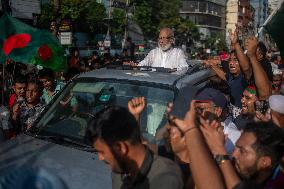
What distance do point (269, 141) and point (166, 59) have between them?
4013 millimetres

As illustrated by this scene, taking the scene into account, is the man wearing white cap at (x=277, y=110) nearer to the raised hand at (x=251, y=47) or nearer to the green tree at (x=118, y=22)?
the raised hand at (x=251, y=47)

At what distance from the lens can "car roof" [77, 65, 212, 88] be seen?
424 centimetres

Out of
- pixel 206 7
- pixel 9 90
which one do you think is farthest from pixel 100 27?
pixel 206 7

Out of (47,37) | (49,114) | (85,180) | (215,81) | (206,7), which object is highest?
(206,7)

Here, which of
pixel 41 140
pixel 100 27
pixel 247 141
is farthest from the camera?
pixel 100 27

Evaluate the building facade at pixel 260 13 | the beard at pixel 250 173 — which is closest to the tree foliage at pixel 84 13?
the building facade at pixel 260 13

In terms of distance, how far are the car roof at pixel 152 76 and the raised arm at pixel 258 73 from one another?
0.72m

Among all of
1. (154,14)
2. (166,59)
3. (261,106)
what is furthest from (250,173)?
(154,14)

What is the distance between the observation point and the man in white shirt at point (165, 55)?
6.14 metres

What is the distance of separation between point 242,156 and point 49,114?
250 cm

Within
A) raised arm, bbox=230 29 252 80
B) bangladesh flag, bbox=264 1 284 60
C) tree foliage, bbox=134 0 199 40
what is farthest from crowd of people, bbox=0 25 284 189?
tree foliage, bbox=134 0 199 40

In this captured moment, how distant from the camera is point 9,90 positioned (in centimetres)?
812

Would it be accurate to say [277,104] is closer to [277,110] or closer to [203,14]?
[277,110]

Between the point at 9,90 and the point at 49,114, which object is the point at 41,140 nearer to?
the point at 49,114
